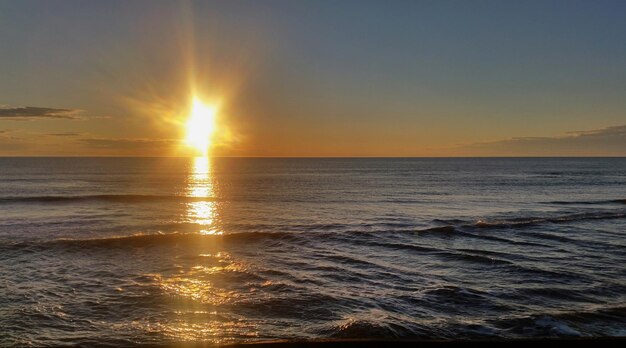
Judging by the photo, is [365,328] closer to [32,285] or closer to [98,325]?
[98,325]

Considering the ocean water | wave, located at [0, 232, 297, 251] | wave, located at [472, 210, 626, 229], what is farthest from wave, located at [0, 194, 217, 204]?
wave, located at [472, 210, 626, 229]

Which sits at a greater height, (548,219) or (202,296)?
(202,296)

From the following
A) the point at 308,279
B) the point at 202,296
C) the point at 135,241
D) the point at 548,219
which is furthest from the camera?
the point at 548,219

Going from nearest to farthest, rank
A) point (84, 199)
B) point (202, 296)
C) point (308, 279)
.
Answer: point (202, 296)
point (308, 279)
point (84, 199)

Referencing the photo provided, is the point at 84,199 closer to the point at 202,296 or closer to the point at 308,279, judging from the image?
the point at 202,296

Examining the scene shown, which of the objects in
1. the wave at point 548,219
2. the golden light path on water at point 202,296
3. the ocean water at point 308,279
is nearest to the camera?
the golden light path on water at point 202,296

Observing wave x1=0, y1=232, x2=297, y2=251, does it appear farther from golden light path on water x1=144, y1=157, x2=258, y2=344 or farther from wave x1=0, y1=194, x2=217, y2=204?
wave x1=0, y1=194, x2=217, y2=204

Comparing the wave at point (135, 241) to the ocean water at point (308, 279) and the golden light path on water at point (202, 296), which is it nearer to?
the ocean water at point (308, 279)

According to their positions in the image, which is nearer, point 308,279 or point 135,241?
point 308,279

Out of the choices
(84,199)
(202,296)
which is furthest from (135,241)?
(84,199)

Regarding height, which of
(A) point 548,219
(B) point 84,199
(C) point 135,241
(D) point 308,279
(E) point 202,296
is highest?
(B) point 84,199

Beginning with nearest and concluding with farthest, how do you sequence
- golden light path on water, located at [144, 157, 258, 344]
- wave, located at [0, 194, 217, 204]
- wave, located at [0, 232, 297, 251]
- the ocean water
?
1. golden light path on water, located at [144, 157, 258, 344]
2. the ocean water
3. wave, located at [0, 232, 297, 251]
4. wave, located at [0, 194, 217, 204]

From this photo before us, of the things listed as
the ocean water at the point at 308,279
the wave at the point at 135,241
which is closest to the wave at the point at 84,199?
the ocean water at the point at 308,279

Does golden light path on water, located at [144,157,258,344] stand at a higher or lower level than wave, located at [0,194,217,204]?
lower
